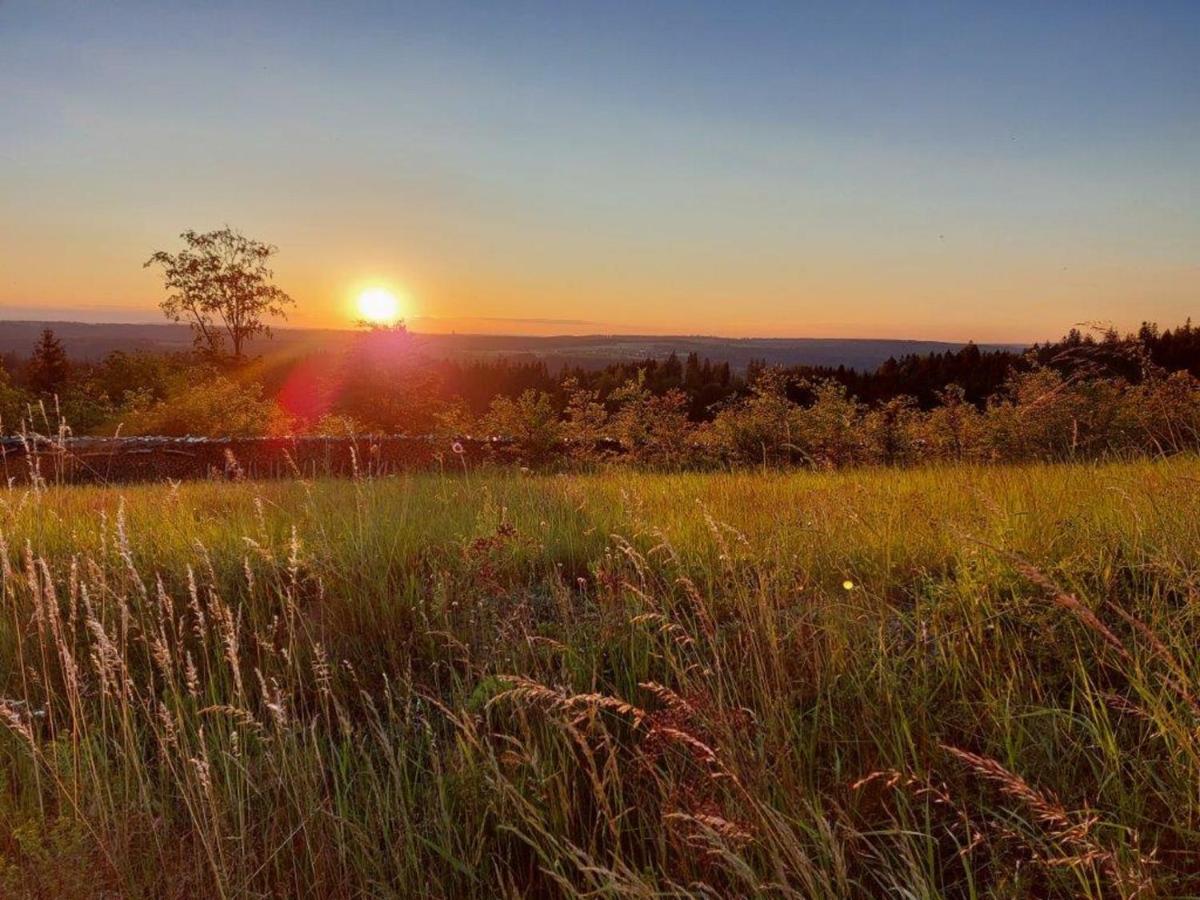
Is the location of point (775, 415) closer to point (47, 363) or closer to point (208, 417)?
point (208, 417)

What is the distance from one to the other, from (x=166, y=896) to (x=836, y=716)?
6.17ft

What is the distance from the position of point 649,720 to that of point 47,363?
168ft

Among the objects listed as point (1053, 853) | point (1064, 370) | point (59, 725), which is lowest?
point (59, 725)

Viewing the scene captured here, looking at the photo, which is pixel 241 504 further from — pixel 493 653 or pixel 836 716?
pixel 836 716

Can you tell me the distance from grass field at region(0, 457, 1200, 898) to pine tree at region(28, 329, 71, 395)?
4658cm

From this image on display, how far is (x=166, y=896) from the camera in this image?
1942 mm

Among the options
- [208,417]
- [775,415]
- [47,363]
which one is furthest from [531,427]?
[47,363]

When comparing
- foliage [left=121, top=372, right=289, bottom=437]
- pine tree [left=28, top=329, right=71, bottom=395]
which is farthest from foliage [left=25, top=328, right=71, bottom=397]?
foliage [left=121, top=372, right=289, bottom=437]

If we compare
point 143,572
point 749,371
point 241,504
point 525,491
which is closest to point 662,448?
point 749,371

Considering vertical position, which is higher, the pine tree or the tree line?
the pine tree

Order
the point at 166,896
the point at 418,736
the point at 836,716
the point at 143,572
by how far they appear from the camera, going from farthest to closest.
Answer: the point at 143,572
the point at 418,736
the point at 836,716
the point at 166,896

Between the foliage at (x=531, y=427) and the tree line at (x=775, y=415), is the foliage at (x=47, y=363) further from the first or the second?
the foliage at (x=531, y=427)

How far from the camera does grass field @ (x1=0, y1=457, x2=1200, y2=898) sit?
1.83 m

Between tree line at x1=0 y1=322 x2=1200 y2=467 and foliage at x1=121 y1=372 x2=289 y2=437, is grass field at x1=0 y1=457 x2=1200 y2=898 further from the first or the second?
foliage at x1=121 y1=372 x2=289 y2=437
